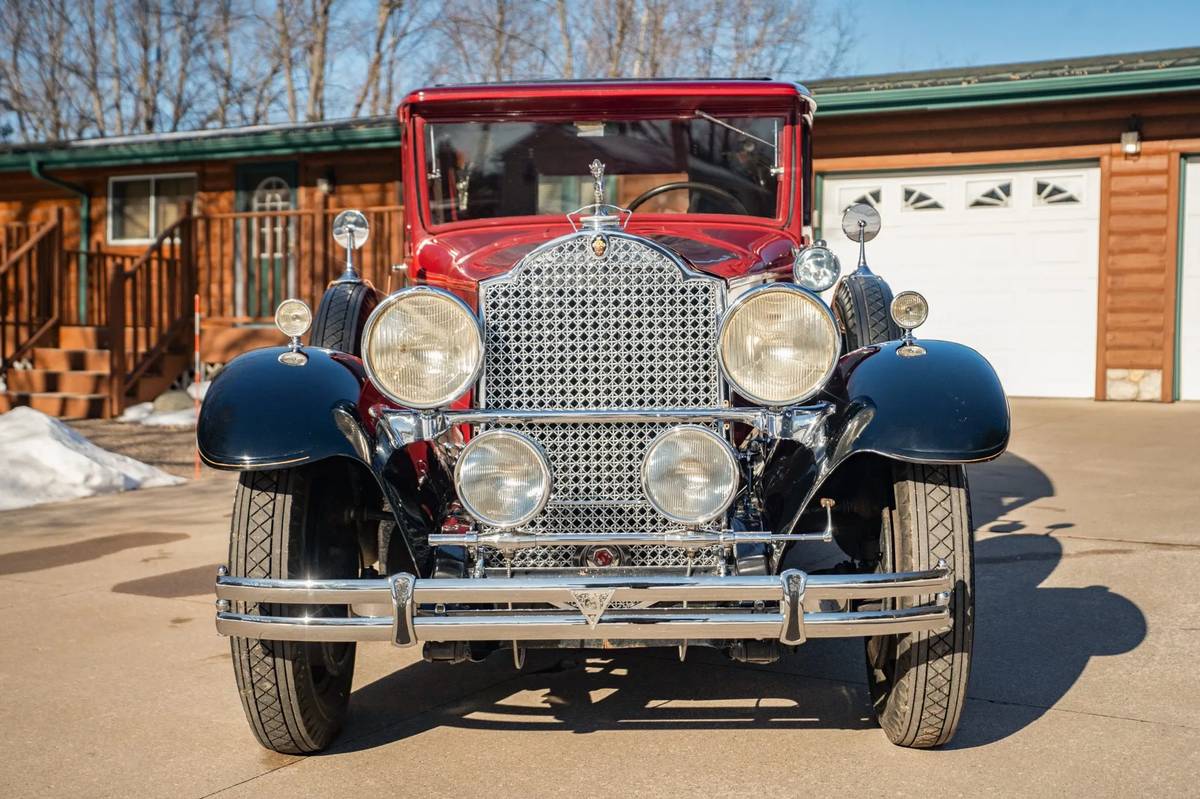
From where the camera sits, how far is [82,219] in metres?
17.0

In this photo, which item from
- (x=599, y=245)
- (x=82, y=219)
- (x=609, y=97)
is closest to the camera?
(x=599, y=245)

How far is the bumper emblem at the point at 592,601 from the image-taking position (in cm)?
286

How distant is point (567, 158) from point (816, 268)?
1.35 meters

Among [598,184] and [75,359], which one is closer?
[598,184]

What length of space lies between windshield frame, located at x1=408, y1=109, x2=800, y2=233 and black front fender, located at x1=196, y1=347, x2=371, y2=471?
49.6 inches

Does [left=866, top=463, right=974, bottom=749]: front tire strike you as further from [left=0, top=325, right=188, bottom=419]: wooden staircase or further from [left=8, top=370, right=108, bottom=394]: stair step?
[left=8, top=370, right=108, bottom=394]: stair step

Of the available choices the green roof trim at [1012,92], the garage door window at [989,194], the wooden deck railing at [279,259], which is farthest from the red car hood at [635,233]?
the wooden deck railing at [279,259]

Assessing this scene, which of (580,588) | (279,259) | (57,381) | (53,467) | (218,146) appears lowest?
(53,467)

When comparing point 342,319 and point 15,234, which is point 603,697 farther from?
point 15,234

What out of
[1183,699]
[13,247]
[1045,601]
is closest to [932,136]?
[1045,601]

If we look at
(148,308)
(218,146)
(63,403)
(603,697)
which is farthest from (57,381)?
(603,697)

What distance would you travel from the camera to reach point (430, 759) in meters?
3.33

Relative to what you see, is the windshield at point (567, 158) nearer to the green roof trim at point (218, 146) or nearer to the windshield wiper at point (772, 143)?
the windshield wiper at point (772, 143)

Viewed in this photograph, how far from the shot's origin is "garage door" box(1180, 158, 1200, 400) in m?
11.7
